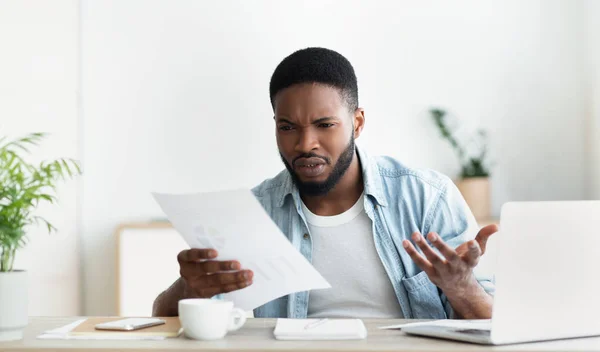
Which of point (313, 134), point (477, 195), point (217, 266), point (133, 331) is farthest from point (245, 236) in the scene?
point (477, 195)

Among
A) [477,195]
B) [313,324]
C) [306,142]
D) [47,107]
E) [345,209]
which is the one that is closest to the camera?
[313,324]

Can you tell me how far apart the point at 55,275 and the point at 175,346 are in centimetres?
205

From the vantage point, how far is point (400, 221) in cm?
168

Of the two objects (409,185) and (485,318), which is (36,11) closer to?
(409,185)

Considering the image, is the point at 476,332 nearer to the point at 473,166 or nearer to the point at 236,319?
the point at 236,319

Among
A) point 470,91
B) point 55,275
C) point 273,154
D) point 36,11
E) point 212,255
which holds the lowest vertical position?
point 55,275

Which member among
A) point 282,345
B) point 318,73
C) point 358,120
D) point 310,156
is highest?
point 318,73

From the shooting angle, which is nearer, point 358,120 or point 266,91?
point 358,120

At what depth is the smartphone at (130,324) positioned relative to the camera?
1.23 m

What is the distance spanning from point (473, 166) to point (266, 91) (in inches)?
41.1

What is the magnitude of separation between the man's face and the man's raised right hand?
43 centimetres

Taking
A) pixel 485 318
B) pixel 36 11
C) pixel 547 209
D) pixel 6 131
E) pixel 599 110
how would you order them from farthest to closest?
pixel 599 110, pixel 36 11, pixel 6 131, pixel 485 318, pixel 547 209

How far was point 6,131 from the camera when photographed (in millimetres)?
2428

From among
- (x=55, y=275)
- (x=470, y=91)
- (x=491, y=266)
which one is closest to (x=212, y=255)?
(x=491, y=266)
